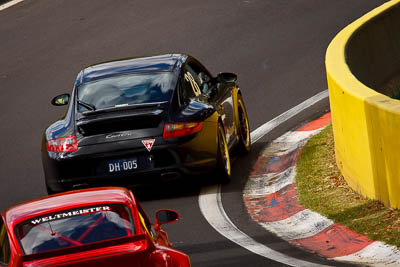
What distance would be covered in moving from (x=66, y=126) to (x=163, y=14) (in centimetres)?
1085

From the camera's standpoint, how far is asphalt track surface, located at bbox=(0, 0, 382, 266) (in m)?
12.5

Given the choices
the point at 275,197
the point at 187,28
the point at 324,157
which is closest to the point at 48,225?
the point at 275,197

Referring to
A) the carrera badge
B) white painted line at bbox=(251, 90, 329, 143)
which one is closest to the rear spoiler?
the carrera badge

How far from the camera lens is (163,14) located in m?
21.9

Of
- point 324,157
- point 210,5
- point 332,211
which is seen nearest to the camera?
point 332,211

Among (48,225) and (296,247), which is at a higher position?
(48,225)

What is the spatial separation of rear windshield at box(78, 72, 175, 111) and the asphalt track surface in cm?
108

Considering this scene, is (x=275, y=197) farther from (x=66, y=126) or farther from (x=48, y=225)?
(x=48, y=225)

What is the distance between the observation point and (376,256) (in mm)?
8352

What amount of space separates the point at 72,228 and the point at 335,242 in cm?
335

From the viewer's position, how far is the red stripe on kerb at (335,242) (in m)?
8.77

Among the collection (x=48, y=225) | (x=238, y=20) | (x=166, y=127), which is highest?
(x=48, y=225)

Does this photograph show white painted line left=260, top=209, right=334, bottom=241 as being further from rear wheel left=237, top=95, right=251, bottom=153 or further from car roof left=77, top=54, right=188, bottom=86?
rear wheel left=237, top=95, right=251, bottom=153

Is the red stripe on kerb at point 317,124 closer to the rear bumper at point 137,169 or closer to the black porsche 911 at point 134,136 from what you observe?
the black porsche 911 at point 134,136
